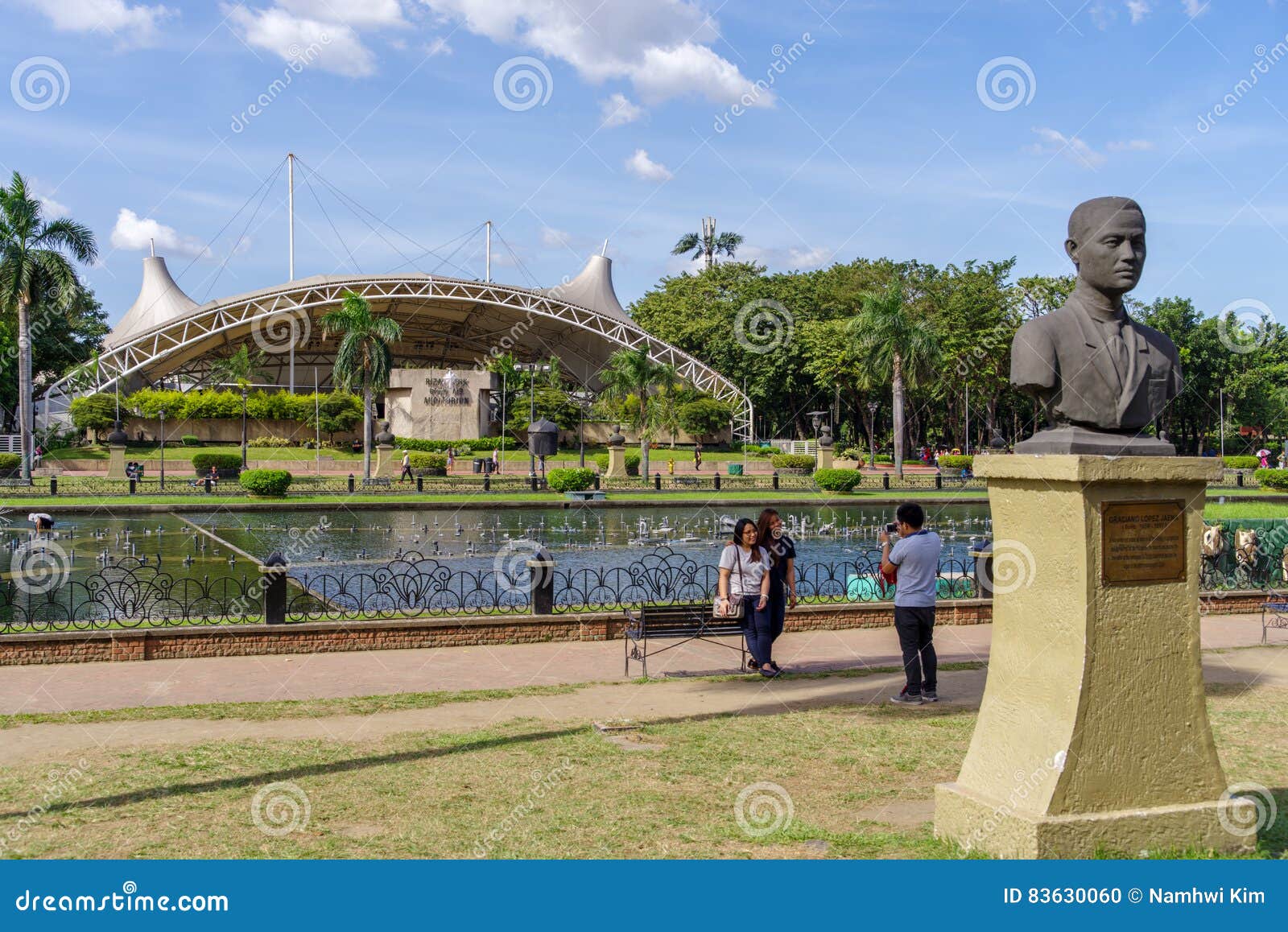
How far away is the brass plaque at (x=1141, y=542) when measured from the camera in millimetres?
4949

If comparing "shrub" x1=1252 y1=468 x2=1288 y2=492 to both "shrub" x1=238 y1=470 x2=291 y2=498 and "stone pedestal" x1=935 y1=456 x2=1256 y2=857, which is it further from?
"stone pedestal" x1=935 y1=456 x2=1256 y2=857

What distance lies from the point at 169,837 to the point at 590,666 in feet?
17.8

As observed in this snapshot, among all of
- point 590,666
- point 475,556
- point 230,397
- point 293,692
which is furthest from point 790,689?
point 230,397

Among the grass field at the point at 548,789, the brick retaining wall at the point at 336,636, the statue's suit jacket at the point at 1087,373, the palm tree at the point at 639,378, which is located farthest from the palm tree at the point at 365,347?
the statue's suit jacket at the point at 1087,373

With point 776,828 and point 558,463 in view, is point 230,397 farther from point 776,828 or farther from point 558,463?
point 776,828

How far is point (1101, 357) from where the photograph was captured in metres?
5.22

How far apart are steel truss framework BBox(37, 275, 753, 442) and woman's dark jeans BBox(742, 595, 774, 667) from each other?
157 ft

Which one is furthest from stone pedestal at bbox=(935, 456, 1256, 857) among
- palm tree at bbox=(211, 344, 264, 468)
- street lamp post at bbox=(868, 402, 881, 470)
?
palm tree at bbox=(211, 344, 264, 468)

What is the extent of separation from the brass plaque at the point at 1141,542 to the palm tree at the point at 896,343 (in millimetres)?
38905

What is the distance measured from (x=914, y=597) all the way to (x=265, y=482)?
24927 millimetres

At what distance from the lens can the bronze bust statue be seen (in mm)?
5160

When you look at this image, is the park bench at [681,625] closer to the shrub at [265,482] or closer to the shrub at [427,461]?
the shrub at [265,482]

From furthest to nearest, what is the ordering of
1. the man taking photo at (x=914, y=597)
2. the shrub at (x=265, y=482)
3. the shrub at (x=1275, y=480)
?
the shrub at (x=1275, y=480)
the shrub at (x=265, y=482)
the man taking photo at (x=914, y=597)

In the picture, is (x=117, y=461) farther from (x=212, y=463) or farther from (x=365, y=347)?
(x=365, y=347)
